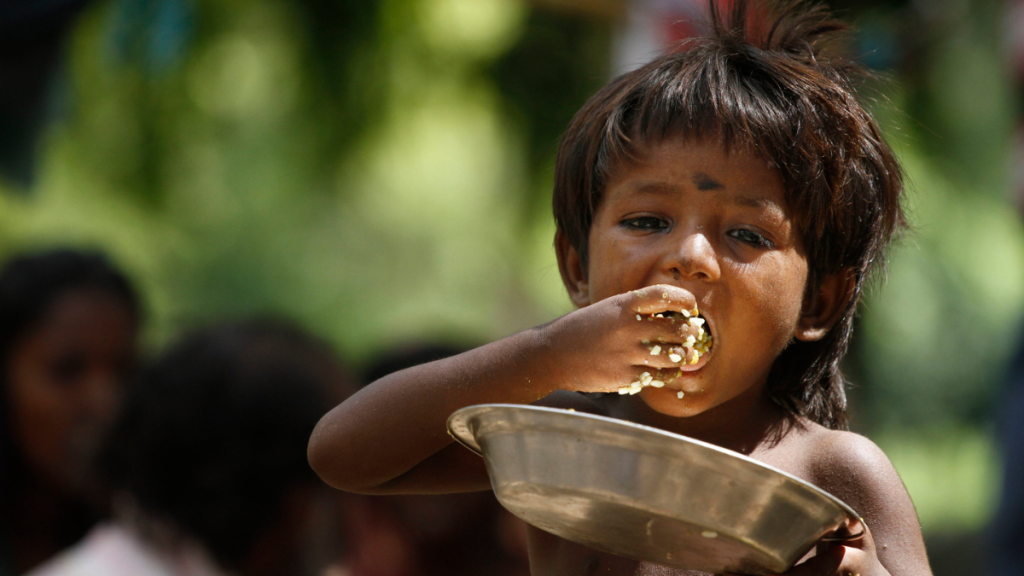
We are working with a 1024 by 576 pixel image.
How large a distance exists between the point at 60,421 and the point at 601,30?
6142 millimetres

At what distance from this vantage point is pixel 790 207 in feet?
5.55

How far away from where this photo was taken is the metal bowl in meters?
1.25

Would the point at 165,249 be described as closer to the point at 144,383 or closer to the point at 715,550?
the point at 144,383

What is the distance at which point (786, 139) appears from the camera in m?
1.68

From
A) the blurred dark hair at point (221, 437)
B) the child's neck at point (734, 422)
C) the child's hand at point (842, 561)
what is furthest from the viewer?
the blurred dark hair at point (221, 437)

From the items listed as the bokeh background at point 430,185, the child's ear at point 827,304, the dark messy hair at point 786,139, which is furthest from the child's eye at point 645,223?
the bokeh background at point 430,185

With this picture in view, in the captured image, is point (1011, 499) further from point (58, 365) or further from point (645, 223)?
point (58, 365)

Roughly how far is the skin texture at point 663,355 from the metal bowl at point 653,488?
0.21 meters

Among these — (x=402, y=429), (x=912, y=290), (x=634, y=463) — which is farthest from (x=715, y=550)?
(x=912, y=290)

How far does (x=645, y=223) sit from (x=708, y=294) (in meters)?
0.16

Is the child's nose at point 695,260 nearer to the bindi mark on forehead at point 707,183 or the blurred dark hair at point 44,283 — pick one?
the bindi mark on forehead at point 707,183

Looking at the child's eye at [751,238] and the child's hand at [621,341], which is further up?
the child's eye at [751,238]

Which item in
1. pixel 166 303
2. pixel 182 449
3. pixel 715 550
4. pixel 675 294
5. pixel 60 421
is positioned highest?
pixel 675 294

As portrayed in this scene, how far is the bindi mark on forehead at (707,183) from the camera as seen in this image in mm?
1626
